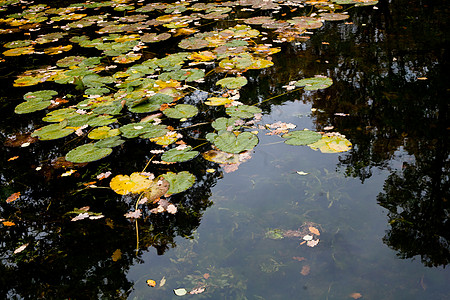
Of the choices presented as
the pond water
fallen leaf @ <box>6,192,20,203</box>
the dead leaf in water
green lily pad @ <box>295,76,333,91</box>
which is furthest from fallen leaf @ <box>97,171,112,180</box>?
green lily pad @ <box>295,76,333,91</box>

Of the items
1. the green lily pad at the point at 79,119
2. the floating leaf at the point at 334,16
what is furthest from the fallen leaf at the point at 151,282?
the floating leaf at the point at 334,16

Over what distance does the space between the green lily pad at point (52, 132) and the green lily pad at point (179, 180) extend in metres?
1.03

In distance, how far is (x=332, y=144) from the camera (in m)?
2.26

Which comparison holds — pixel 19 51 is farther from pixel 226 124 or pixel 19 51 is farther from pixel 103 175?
pixel 226 124

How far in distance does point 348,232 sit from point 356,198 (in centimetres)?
27

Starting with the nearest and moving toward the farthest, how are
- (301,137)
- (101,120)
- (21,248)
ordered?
(21,248) → (301,137) → (101,120)

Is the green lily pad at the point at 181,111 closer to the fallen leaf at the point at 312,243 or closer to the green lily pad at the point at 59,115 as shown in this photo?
the green lily pad at the point at 59,115

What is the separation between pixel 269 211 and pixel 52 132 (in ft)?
6.07

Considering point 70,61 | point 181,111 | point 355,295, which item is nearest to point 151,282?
point 355,295

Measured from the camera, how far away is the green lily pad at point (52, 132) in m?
2.61

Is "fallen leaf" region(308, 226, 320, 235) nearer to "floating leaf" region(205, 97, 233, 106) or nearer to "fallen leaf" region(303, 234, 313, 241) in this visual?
"fallen leaf" region(303, 234, 313, 241)

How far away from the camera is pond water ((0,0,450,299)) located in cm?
151

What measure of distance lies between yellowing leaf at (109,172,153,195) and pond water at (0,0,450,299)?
0.16 ft

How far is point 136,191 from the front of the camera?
204cm
